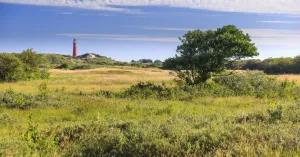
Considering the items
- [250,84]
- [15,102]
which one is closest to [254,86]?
[250,84]

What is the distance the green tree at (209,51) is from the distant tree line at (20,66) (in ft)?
70.2

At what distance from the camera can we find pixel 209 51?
22.1 metres

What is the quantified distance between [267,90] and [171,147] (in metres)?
16.1

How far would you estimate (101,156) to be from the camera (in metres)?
7.29

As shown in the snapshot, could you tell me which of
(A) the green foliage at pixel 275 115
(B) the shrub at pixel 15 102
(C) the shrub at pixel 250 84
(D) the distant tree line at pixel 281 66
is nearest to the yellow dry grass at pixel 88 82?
(B) the shrub at pixel 15 102

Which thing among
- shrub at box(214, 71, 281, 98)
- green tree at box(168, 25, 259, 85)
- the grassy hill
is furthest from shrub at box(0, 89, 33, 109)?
the grassy hill

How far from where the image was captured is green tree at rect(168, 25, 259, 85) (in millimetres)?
21797

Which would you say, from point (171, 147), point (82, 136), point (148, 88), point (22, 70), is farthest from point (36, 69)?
point (171, 147)

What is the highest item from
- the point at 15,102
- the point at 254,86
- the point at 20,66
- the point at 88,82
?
the point at 20,66

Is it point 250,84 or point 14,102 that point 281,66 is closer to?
point 250,84

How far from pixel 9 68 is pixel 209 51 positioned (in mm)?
24193

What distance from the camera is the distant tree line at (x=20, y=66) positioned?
35.6 metres

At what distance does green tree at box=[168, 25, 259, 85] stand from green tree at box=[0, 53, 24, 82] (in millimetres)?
21302

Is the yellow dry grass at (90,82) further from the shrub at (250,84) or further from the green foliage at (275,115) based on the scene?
the green foliage at (275,115)
